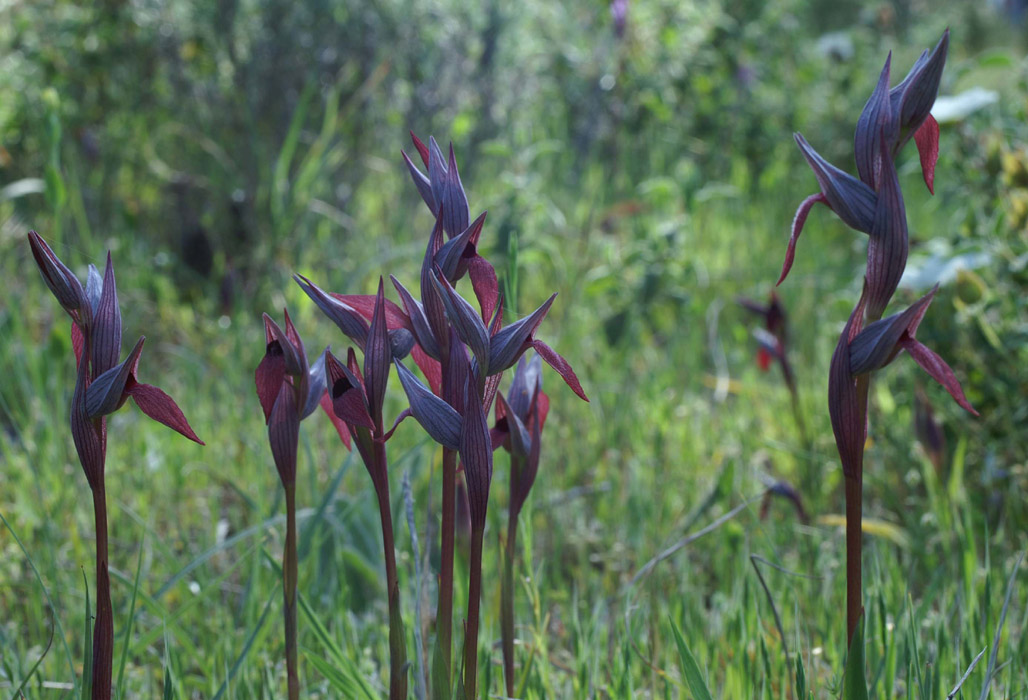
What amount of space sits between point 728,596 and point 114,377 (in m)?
1.36

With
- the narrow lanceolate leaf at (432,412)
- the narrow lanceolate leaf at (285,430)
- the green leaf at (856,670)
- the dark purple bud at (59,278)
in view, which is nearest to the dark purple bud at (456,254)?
the narrow lanceolate leaf at (432,412)

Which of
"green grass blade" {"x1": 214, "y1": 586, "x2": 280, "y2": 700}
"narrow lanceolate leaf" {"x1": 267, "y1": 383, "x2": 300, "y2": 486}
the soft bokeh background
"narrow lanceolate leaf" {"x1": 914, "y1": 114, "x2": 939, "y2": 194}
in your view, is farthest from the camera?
the soft bokeh background

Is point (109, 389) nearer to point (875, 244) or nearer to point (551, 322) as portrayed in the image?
point (875, 244)

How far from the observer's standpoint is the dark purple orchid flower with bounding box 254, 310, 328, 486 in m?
0.97

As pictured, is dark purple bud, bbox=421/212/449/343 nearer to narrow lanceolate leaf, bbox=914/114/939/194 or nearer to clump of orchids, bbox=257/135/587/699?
clump of orchids, bbox=257/135/587/699

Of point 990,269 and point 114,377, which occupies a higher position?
point 990,269

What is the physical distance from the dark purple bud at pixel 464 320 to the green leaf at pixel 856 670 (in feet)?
1.41

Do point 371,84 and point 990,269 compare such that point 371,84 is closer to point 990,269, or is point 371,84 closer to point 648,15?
point 648,15

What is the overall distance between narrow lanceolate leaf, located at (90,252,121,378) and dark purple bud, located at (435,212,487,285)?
31 centimetres

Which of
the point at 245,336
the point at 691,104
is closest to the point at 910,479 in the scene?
the point at 245,336

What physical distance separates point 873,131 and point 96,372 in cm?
77

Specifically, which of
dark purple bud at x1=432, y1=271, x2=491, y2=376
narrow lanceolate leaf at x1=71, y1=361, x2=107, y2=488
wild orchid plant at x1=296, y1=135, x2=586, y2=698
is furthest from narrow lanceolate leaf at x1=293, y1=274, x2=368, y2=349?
narrow lanceolate leaf at x1=71, y1=361, x2=107, y2=488

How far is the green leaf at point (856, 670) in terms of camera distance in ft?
2.83

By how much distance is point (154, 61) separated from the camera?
13.8 ft
